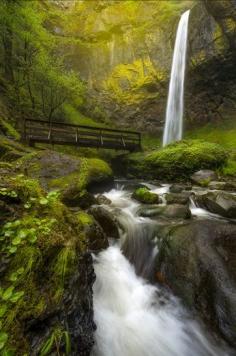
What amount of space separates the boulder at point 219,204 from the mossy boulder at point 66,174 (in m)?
3.06

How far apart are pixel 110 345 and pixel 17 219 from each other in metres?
1.89

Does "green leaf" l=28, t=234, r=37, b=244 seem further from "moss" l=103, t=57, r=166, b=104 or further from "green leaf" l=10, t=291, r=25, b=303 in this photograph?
"moss" l=103, t=57, r=166, b=104

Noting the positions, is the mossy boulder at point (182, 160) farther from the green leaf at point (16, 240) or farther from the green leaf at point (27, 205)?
the green leaf at point (16, 240)

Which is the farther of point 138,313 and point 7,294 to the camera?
point 138,313

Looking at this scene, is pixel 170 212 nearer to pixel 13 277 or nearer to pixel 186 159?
pixel 13 277

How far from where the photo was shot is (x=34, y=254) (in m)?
1.98

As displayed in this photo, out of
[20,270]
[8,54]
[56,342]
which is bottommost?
[56,342]

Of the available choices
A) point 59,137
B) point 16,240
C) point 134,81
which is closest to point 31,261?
point 16,240

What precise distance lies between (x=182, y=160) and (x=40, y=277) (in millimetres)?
9986

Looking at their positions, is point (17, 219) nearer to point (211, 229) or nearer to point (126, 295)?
point (126, 295)

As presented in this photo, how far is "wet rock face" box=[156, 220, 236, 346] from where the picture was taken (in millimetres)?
3006

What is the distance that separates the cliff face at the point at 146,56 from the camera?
15.5 m

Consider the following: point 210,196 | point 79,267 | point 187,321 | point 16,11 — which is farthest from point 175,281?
point 16,11

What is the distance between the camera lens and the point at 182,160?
11.0m
